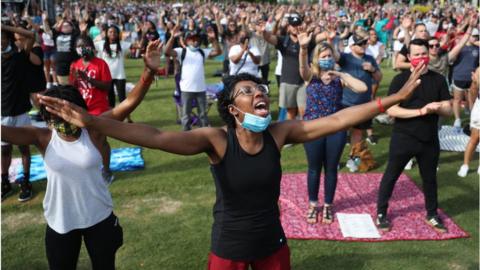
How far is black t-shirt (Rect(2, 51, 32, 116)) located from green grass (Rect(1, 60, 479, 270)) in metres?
1.23

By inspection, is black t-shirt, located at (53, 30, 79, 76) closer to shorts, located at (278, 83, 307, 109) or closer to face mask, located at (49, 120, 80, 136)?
shorts, located at (278, 83, 307, 109)

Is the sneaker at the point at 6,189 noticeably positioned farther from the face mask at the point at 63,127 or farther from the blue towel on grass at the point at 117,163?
the face mask at the point at 63,127

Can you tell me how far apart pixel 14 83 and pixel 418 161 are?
516 cm

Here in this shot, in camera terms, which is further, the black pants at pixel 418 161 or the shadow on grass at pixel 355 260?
the black pants at pixel 418 161

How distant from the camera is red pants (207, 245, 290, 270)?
3.00m

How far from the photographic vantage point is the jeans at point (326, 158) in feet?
17.6

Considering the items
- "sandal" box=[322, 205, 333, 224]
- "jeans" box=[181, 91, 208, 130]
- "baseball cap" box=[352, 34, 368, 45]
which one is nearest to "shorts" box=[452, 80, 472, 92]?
"baseball cap" box=[352, 34, 368, 45]

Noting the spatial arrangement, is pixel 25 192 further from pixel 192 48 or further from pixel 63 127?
pixel 192 48

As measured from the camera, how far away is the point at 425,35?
7859mm

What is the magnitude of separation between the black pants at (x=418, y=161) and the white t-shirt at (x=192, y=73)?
4503 mm

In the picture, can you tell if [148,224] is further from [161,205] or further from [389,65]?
[389,65]

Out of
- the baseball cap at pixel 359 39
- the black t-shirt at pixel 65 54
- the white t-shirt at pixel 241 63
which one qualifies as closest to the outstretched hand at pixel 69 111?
the baseball cap at pixel 359 39

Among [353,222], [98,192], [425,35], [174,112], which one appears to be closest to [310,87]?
[353,222]

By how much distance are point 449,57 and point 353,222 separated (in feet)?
17.3
